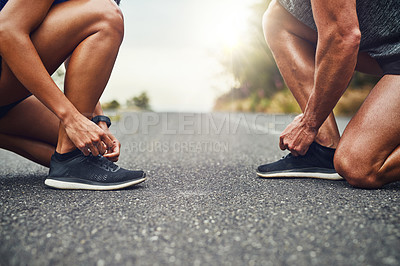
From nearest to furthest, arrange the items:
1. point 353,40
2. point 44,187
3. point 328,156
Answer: point 353,40 → point 44,187 → point 328,156

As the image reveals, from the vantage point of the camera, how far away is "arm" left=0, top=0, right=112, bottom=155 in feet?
4.01

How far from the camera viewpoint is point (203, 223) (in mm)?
988

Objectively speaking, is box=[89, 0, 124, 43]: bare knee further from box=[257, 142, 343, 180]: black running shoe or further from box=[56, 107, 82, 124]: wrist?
box=[257, 142, 343, 180]: black running shoe

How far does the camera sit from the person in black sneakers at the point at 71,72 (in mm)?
1276

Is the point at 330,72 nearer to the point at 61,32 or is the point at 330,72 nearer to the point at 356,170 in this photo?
the point at 356,170

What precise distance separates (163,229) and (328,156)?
3.49ft

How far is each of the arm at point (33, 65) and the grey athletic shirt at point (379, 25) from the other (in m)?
1.26

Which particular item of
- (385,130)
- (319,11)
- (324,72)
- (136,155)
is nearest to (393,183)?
(385,130)

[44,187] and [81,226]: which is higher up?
[81,226]

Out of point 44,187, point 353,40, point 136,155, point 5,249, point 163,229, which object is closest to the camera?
point 5,249

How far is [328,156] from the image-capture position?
1646 millimetres

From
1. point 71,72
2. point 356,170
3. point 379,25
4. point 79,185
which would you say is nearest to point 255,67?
point 379,25

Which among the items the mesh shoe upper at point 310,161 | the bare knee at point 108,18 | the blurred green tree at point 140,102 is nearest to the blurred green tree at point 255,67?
the blurred green tree at point 140,102

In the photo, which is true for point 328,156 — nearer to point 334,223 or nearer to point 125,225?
point 334,223
